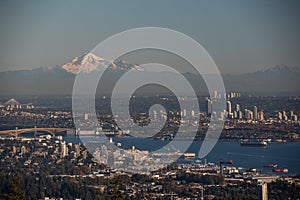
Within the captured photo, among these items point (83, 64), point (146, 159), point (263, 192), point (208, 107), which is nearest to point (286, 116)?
point (208, 107)

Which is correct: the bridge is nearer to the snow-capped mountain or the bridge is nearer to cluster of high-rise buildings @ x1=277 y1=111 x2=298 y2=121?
the snow-capped mountain

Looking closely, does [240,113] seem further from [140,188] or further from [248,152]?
[140,188]

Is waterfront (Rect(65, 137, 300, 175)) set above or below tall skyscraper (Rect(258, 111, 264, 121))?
below

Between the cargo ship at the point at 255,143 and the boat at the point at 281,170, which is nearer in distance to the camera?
the boat at the point at 281,170

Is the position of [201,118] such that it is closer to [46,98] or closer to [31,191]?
[46,98]

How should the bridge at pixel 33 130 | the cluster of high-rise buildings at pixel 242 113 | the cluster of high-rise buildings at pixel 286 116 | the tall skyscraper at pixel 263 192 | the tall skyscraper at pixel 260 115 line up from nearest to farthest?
the tall skyscraper at pixel 263 192 → the bridge at pixel 33 130 → the cluster of high-rise buildings at pixel 286 116 → the cluster of high-rise buildings at pixel 242 113 → the tall skyscraper at pixel 260 115

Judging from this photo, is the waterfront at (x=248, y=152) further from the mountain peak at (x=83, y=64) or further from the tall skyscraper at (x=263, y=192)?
the tall skyscraper at (x=263, y=192)

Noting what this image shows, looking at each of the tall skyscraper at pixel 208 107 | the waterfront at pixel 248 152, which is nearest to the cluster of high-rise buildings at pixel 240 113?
the tall skyscraper at pixel 208 107

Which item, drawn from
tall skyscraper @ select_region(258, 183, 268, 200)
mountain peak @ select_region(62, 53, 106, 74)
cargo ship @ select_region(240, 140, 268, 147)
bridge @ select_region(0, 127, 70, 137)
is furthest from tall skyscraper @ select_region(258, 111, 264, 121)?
tall skyscraper @ select_region(258, 183, 268, 200)

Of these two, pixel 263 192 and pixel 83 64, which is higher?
pixel 83 64
